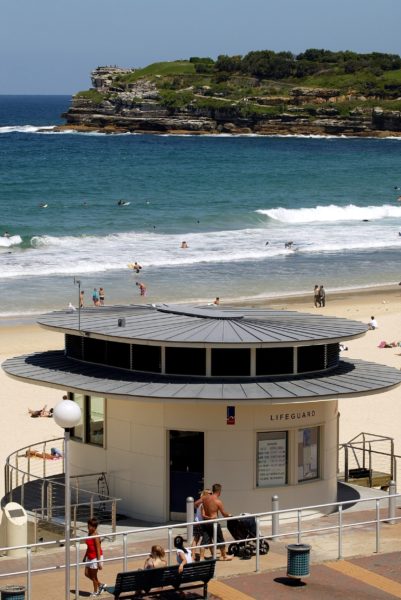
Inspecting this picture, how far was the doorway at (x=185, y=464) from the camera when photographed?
744 inches

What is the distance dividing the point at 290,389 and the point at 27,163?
106 metres

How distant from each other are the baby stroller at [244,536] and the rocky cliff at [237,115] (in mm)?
169286

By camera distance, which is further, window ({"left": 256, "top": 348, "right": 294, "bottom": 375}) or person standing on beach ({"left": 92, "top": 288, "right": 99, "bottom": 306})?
person standing on beach ({"left": 92, "top": 288, "right": 99, "bottom": 306})

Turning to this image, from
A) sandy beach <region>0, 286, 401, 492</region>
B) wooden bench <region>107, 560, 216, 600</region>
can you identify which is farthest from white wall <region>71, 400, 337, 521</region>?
sandy beach <region>0, 286, 401, 492</region>

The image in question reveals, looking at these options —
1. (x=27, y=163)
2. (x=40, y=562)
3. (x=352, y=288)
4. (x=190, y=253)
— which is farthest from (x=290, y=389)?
(x=27, y=163)

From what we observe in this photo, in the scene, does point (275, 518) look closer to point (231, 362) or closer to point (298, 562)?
point (298, 562)

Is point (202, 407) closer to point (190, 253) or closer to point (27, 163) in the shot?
point (190, 253)

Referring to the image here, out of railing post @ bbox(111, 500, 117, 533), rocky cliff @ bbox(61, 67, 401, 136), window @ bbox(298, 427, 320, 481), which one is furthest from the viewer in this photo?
rocky cliff @ bbox(61, 67, 401, 136)

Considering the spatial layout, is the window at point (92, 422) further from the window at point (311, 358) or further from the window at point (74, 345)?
the window at point (311, 358)

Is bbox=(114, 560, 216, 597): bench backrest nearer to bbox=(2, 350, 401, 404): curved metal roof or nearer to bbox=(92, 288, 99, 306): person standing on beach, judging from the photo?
bbox=(2, 350, 401, 404): curved metal roof

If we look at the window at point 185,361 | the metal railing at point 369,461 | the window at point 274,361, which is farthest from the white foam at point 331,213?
the window at point 185,361

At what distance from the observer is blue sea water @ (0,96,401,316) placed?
2178 inches

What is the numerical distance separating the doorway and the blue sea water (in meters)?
28.8

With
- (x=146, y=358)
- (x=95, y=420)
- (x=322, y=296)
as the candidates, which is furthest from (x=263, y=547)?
(x=322, y=296)
